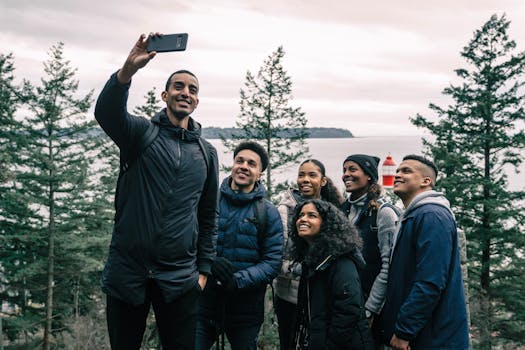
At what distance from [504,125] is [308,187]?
14528mm

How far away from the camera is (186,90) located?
8.82 feet

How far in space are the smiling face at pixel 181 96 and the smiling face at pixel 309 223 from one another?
1.27m

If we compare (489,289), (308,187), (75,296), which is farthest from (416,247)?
(75,296)

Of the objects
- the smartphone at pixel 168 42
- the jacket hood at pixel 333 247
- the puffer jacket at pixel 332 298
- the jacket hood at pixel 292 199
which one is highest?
the smartphone at pixel 168 42

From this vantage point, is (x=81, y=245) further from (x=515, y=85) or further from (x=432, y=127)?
(x=515, y=85)

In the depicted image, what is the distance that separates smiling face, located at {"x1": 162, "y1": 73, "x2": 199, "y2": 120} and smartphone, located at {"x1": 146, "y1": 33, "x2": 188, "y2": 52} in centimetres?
46

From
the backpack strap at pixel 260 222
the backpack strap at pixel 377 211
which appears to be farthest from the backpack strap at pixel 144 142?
the backpack strap at pixel 377 211

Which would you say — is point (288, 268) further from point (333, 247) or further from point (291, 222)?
point (333, 247)

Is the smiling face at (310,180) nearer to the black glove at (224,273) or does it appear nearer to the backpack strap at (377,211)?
the backpack strap at (377,211)

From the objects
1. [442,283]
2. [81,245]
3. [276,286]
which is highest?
[442,283]

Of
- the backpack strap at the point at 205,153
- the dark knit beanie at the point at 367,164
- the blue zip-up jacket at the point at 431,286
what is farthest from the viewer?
the dark knit beanie at the point at 367,164

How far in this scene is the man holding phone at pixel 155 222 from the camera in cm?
243

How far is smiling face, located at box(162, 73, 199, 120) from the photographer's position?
8.79 feet

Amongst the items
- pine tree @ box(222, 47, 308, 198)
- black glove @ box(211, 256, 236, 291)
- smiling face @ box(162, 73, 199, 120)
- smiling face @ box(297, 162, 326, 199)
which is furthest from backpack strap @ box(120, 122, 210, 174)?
pine tree @ box(222, 47, 308, 198)
